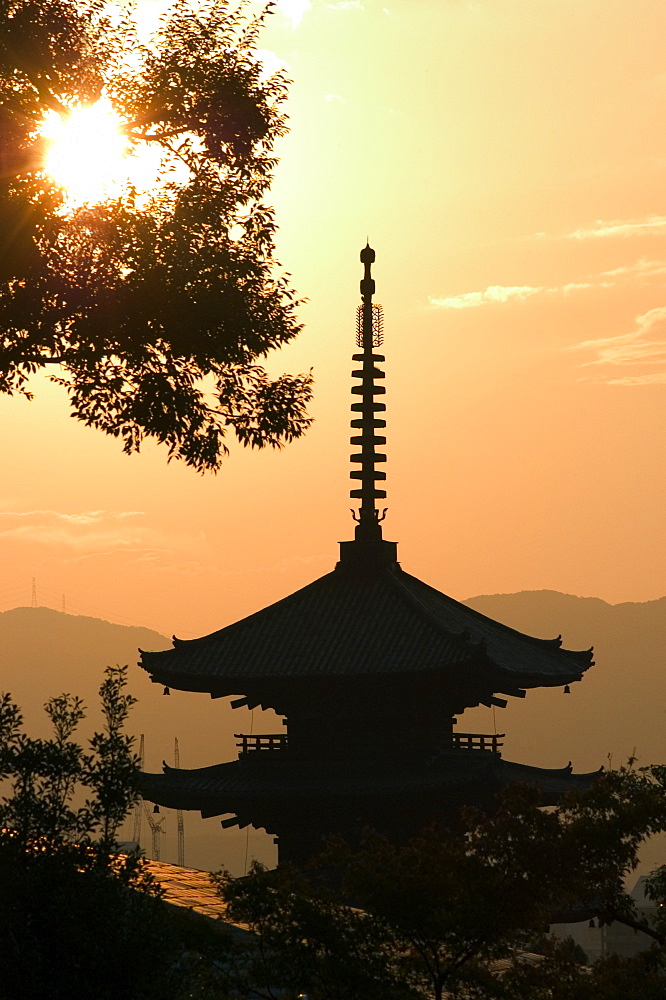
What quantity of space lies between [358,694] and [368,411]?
7.22 meters

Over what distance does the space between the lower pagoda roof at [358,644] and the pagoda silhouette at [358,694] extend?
41 millimetres

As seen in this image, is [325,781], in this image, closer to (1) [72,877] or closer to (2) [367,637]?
(2) [367,637]

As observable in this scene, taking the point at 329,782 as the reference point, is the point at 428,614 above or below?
above

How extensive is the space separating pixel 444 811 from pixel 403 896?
1424 centimetres

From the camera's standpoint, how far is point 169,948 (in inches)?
489

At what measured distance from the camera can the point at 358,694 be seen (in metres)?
30.6

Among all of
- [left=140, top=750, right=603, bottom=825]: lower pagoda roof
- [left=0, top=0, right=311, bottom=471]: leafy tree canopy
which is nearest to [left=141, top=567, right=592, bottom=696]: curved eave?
[left=140, top=750, right=603, bottom=825]: lower pagoda roof

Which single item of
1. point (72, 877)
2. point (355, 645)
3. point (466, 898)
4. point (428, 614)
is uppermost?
point (428, 614)

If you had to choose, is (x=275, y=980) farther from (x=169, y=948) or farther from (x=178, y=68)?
(x=178, y=68)

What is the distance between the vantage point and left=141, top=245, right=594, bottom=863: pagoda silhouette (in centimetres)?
2967

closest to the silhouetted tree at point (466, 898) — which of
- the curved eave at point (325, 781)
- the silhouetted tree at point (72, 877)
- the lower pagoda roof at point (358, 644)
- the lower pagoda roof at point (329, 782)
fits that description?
the silhouetted tree at point (72, 877)

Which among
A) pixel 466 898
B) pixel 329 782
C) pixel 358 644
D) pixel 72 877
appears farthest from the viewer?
pixel 358 644

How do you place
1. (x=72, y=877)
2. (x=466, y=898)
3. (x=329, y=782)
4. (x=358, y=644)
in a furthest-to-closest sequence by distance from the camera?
(x=358, y=644)
(x=329, y=782)
(x=466, y=898)
(x=72, y=877)

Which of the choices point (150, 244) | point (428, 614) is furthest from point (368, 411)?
point (150, 244)
